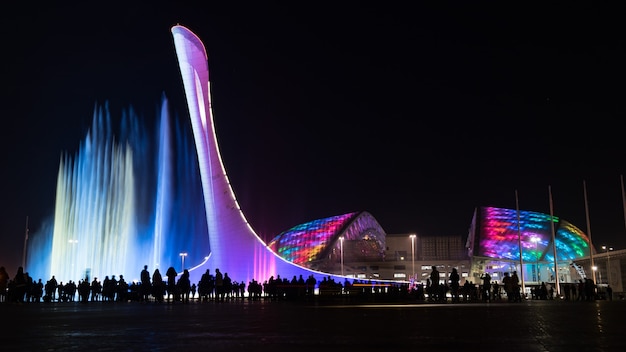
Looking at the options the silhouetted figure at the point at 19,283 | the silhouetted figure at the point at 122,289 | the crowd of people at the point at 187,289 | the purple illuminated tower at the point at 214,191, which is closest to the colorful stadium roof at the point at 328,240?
the purple illuminated tower at the point at 214,191

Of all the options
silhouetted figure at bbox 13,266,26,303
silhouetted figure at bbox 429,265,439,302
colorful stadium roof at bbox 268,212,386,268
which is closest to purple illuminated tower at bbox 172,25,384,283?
silhouetted figure at bbox 429,265,439,302

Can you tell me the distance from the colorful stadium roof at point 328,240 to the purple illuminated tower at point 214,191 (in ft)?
132

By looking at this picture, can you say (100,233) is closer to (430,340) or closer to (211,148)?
(211,148)

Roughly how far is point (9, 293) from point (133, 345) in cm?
1708

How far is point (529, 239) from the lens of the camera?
7338cm

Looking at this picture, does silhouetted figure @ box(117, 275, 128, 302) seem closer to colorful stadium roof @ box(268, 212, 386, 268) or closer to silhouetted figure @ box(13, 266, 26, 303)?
silhouetted figure @ box(13, 266, 26, 303)

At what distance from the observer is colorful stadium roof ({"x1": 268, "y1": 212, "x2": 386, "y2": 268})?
3130 inches

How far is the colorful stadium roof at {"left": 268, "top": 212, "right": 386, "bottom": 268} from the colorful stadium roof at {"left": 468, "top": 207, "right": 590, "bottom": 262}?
54.6 feet

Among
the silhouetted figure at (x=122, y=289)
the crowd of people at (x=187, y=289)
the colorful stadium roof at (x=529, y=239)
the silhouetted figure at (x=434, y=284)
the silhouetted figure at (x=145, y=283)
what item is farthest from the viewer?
the colorful stadium roof at (x=529, y=239)

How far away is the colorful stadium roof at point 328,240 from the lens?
79500mm

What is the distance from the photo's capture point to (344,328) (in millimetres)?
7488

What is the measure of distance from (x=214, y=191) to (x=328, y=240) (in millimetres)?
47645

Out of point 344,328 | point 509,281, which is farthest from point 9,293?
point 509,281

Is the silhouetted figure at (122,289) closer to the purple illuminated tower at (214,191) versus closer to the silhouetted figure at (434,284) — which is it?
the silhouetted figure at (434,284)
